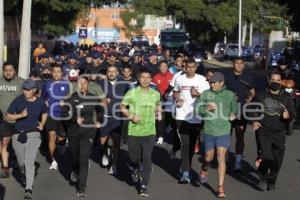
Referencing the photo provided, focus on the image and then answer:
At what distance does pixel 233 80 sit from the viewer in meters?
12.2

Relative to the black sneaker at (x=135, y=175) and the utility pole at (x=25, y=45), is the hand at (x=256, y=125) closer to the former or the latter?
the black sneaker at (x=135, y=175)

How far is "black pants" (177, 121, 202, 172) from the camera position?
36.0ft

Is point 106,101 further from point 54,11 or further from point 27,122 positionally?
point 54,11

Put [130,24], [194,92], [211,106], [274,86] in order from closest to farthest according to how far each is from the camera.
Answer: [211,106] < [274,86] < [194,92] < [130,24]

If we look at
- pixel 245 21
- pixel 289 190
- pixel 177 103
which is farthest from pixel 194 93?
pixel 245 21

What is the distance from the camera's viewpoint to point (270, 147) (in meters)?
10.3

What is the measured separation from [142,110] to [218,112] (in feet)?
3.47

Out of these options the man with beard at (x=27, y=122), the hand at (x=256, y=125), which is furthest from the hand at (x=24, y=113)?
the hand at (x=256, y=125)

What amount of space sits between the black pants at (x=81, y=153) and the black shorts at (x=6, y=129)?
57.4 inches

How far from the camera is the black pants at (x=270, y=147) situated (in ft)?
33.5

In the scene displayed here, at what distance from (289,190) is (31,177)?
143 inches

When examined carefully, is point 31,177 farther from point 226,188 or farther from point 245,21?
point 245,21

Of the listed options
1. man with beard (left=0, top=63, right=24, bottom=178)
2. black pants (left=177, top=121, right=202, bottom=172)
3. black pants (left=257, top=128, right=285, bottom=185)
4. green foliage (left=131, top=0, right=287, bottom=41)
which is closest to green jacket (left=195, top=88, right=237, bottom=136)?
black pants (left=257, top=128, right=285, bottom=185)

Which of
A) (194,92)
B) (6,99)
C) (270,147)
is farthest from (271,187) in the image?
(6,99)
